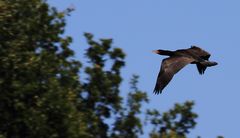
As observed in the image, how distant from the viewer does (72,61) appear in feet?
147

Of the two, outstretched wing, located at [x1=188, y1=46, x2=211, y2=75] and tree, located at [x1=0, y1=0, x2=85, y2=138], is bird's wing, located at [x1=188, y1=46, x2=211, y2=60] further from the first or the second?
tree, located at [x1=0, y1=0, x2=85, y2=138]

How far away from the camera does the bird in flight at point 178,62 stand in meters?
42.5

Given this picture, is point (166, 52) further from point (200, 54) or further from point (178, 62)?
point (178, 62)

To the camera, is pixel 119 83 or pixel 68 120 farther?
pixel 119 83

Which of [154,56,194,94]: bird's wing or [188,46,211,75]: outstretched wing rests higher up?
[188,46,211,75]: outstretched wing

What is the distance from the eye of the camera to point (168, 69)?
4278 centimetres

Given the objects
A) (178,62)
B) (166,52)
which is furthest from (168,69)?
(166,52)

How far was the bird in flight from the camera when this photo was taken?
42531 mm

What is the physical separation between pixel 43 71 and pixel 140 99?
9.99ft

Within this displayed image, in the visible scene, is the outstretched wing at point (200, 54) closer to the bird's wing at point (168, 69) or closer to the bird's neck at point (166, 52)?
the bird's neck at point (166, 52)

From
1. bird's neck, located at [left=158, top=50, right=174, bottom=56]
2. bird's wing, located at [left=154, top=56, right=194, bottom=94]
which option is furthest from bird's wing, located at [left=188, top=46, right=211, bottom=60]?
bird's wing, located at [left=154, top=56, right=194, bottom=94]

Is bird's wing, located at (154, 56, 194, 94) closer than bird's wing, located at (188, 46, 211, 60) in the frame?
Yes

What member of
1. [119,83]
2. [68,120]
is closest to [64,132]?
[68,120]

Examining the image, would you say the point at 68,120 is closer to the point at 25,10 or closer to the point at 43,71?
the point at 43,71
